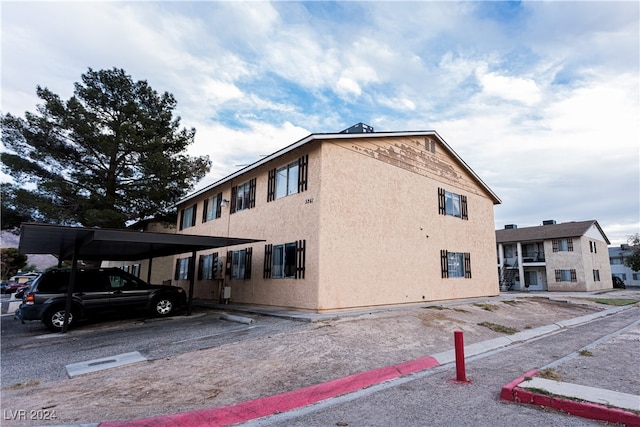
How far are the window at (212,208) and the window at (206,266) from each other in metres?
2.11

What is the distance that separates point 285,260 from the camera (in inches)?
503

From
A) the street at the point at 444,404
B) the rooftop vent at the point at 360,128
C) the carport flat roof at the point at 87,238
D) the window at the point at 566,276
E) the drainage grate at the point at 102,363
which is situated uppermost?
the rooftop vent at the point at 360,128

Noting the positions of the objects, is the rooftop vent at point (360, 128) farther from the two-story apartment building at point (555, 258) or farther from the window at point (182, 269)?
the two-story apartment building at point (555, 258)

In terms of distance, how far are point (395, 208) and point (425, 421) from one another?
10.6 meters

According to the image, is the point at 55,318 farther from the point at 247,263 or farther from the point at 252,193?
the point at 252,193

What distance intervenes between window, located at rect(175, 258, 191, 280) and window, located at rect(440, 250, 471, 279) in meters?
13.5

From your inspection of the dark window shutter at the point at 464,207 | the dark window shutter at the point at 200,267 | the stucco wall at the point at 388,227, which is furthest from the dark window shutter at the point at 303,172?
the dark window shutter at the point at 464,207

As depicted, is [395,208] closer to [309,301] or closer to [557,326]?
[309,301]

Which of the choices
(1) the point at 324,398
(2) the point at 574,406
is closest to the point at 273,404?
(1) the point at 324,398

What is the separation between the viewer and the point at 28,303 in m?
10.5

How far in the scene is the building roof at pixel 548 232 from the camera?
35.9 meters

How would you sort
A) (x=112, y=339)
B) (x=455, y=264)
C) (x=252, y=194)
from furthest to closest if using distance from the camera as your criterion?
1. (x=455, y=264)
2. (x=252, y=194)
3. (x=112, y=339)

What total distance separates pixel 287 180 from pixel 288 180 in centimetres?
8

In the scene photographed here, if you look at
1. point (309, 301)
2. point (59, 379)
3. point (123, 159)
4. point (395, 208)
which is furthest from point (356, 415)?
point (123, 159)
